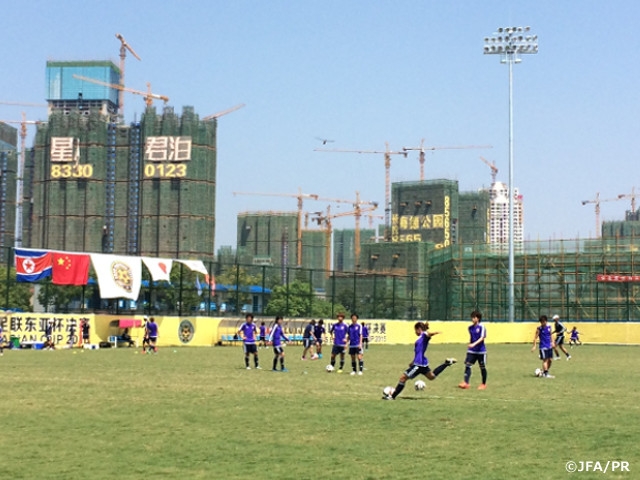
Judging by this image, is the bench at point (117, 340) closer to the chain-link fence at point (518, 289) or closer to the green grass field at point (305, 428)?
the green grass field at point (305, 428)

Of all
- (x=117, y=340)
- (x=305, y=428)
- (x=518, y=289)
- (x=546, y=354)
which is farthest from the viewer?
(x=518, y=289)

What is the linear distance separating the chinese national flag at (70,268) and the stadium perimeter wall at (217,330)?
190 centimetres

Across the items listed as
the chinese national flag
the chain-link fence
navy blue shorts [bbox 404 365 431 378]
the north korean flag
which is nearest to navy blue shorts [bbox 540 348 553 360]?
navy blue shorts [bbox 404 365 431 378]

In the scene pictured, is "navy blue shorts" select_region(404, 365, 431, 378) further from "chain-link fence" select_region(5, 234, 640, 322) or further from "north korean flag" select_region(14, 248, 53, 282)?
"chain-link fence" select_region(5, 234, 640, 322)

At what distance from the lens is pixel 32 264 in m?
49.6

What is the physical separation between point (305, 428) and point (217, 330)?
4274 centimetres

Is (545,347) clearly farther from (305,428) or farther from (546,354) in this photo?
(305,428)

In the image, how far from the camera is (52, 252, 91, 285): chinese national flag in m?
50.6

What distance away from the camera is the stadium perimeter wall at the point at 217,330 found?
162 ft

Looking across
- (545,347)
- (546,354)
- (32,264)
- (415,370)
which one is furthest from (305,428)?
(32,264)

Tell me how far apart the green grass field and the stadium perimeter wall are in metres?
22.9

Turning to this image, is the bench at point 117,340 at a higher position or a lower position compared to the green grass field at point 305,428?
lower

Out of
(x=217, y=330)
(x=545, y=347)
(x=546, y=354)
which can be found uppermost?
(x=545, y=347)

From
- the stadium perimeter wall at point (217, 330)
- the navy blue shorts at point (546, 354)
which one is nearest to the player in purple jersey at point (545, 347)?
the navy blue shorts at point (546, 354)
